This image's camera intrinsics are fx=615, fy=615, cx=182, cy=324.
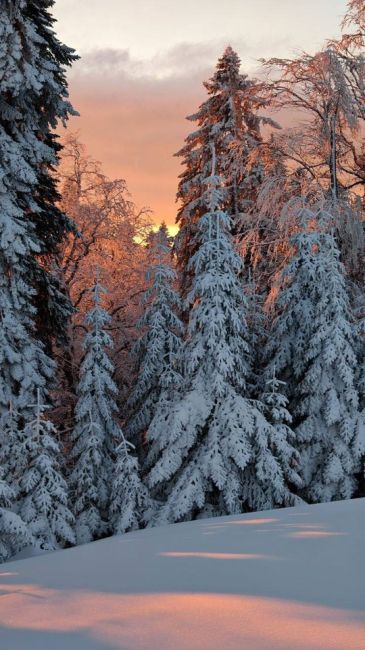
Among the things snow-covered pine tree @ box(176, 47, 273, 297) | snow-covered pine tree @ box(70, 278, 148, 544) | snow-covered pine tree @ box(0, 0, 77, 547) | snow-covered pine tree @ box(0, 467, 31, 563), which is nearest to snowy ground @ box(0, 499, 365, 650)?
snow-covered pine tree @ box(0, 467, 31, 563)

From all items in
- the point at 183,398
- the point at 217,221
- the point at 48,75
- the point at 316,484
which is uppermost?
the point at 48,75

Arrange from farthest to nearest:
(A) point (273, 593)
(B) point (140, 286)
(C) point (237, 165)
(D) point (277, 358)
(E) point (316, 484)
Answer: (B) point (140, 286)
(C) point (237, 165)
(D) point (277, 358)
(E) point (316, 484)
(A) point (273, 593)

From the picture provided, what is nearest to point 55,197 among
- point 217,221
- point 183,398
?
point 217,221

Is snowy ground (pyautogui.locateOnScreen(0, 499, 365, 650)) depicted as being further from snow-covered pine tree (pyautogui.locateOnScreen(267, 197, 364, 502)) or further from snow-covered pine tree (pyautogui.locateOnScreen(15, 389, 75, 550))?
snow-covered pine tree (pyautogui.locateOnScreen(267, 197, 364, 502))

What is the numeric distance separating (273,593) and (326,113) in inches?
704

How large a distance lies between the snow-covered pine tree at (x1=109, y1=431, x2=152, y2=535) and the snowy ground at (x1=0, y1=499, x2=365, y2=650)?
683 cm

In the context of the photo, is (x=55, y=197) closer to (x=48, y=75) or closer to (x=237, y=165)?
(x=48, y=75)

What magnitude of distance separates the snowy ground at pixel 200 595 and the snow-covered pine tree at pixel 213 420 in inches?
251

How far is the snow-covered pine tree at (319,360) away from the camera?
14.8 m

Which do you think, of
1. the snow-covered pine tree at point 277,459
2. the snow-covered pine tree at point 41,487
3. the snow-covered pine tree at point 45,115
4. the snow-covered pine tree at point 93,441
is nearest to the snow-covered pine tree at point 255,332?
the snow-covered pine tree at point 277,459

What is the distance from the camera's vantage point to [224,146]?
77.0 feet

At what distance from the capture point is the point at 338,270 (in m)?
16.3

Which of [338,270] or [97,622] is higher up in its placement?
[338,270]

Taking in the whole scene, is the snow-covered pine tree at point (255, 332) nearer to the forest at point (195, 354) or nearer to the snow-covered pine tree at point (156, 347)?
the forest at point (195, 354)
